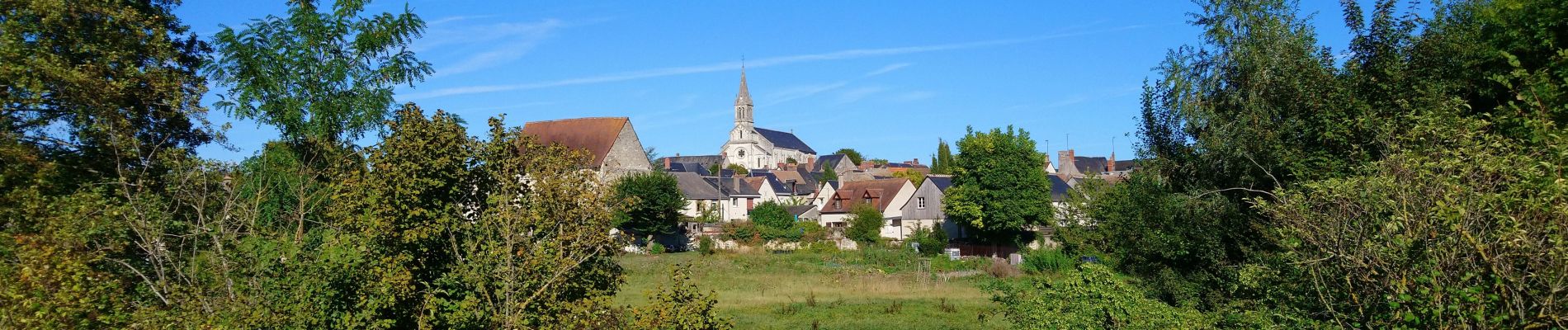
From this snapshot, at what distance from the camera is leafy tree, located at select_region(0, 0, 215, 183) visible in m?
12.9

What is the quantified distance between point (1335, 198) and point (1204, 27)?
13079 millimetres

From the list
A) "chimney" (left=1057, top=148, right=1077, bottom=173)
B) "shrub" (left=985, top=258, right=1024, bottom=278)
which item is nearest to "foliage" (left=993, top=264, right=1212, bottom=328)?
"shrub" (left=985, top=258, right=1024, bottom=278)

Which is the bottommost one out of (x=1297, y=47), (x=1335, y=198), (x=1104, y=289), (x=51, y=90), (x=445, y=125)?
(x=1104, y=289)

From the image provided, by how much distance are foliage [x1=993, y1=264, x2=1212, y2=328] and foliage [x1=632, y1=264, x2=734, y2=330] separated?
17.3 ft

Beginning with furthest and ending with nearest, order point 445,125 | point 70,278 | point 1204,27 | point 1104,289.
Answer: point 1204,27 < point 1104,289 < point 445,125 < point 70,278

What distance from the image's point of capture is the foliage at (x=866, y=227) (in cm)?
6122

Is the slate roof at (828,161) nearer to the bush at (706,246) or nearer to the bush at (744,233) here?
the bush at (744,233)

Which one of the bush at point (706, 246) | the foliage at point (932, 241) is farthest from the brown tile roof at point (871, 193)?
the bush at point (706, 246)

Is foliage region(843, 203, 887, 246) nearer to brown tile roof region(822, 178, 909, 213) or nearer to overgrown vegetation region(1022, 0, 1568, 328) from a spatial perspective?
brown tile roof region(822, 178, 909, 213)

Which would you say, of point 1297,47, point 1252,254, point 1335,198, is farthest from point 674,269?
point 1297,47

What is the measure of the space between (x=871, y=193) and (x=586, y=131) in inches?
904

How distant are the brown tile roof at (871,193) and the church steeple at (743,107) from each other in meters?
99.4

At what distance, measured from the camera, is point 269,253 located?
34.5ft

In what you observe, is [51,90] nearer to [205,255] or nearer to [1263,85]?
[205,255]
